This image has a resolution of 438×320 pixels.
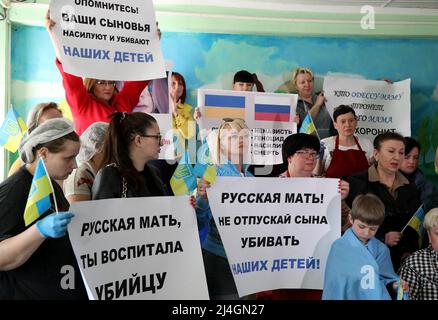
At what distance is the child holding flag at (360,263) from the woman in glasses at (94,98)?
3.67 ft

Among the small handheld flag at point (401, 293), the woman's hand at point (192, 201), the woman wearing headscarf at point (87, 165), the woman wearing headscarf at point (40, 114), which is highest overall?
the woman wearing headscarf at point (40, 114)

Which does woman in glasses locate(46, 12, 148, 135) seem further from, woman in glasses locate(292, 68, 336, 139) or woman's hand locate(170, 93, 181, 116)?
woman in glasses locate(292, 68, 336, 139)

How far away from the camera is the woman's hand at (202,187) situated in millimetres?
1941

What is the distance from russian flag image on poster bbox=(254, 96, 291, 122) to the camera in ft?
8.04

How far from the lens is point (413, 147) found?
9.04 feet

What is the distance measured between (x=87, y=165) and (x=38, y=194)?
1.33 ft

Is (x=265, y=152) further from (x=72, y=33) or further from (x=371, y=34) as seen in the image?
(x=371, y=34)

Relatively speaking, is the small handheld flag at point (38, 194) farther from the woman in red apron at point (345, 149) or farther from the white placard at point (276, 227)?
the woman in red apron at point (345, 149)

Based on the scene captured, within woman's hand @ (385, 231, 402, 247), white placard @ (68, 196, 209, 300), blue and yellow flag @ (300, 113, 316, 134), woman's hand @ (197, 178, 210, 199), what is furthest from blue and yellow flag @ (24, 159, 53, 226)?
woman's hand @ (385, 231, 402, 247)

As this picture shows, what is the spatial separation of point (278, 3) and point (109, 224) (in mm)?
1908

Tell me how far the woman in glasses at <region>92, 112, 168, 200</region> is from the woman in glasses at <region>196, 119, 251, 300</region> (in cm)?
27

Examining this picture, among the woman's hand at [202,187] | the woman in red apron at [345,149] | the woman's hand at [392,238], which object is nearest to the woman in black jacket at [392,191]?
the woman's hand at [392,238]

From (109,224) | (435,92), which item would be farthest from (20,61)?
(435,92)

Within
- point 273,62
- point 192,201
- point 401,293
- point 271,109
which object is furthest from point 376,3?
point 192,201
